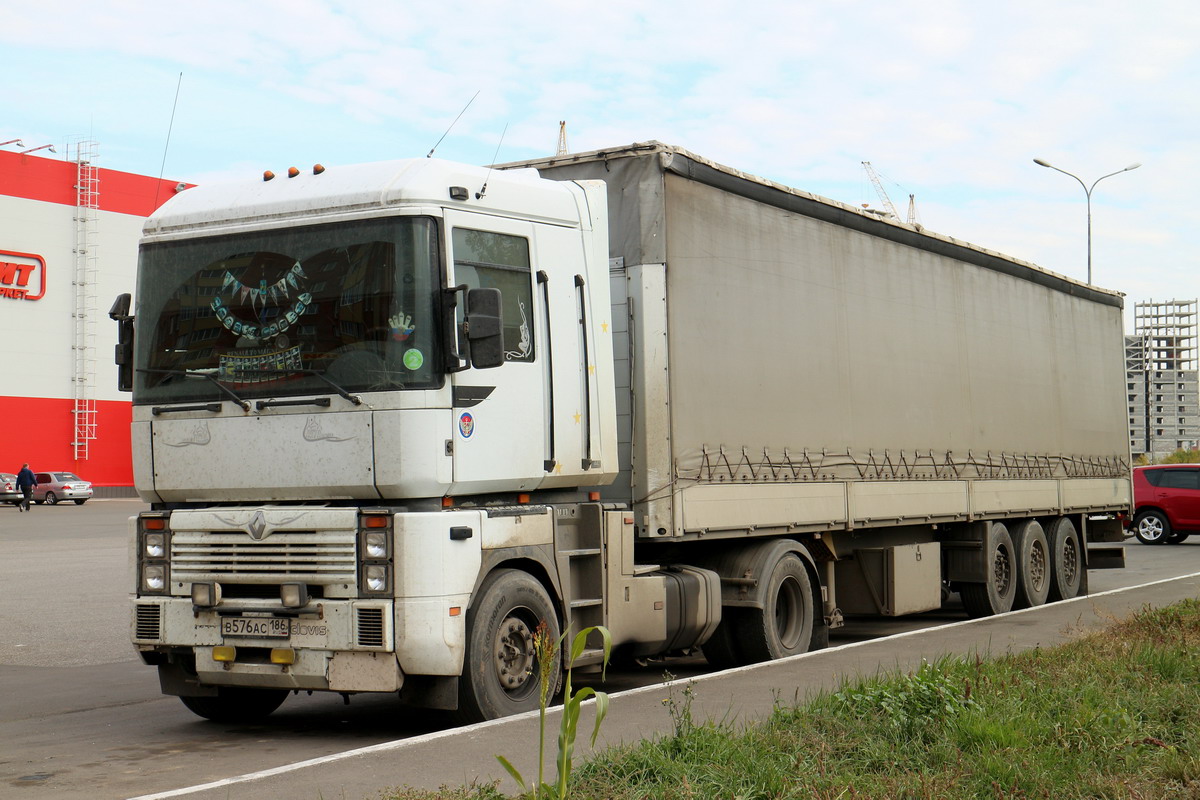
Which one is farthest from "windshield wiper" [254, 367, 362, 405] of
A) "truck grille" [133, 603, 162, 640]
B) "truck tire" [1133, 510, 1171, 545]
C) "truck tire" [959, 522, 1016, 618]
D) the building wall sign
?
the building wall sign

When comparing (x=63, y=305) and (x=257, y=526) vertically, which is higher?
(x=63, y=305)

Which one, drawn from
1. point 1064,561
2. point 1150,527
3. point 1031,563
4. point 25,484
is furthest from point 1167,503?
point 25,484

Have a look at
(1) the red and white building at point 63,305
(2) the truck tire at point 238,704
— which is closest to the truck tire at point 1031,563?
(2) the truck tire at point 238,704

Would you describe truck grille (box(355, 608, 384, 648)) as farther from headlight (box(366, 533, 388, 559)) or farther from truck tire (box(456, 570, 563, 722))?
truck tire (box(456, 570, 563, 722))

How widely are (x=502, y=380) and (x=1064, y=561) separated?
11.4 meters

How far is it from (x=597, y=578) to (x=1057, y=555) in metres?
9.91

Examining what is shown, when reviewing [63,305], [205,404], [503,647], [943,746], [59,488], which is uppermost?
[63,305]

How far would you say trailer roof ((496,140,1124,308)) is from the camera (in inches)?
392

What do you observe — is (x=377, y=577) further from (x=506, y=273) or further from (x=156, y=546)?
(x=506, y=273)

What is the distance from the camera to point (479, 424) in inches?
311

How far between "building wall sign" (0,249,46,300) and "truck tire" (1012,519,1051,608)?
4749 centimetres

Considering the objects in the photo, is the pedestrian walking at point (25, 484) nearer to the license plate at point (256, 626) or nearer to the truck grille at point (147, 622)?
the truck grille at point (147, 622)

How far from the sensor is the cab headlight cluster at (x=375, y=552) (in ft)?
24.6

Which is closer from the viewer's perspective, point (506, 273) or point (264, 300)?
point (264, 300)
